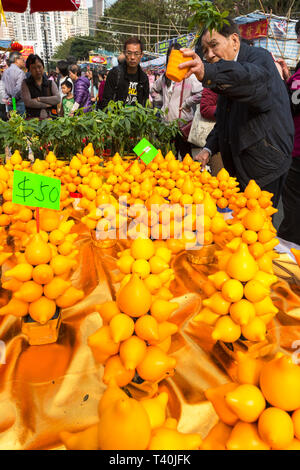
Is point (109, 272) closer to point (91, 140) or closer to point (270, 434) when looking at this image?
point (270, 434)

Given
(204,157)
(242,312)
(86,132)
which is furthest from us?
Answer: (86,132)

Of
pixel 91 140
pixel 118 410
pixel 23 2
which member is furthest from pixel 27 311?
pixel 23 2

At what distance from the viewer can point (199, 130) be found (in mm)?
2822

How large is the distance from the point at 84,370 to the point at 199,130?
96.5 inches

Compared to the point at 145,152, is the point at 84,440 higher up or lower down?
lower down

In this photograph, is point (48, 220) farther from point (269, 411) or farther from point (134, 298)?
point (269, 411)

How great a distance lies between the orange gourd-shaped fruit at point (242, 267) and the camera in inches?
30.6

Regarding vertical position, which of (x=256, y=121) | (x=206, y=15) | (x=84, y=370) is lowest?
(x=84, y=370)

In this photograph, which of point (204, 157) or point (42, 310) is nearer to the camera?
point (42, 310)

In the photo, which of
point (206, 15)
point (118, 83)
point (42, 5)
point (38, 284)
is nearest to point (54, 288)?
point (38, 284)

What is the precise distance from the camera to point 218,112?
187 centimetres

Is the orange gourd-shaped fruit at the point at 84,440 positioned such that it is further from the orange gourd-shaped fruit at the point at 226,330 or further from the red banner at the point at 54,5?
the red banner at the point at 54,5

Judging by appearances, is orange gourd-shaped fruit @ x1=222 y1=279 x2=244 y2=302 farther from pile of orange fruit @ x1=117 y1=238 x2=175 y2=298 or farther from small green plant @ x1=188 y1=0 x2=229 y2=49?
small green plant @ x1=188 y1=0 x2=229 y2=49

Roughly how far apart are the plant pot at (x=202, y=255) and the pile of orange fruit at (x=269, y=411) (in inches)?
31.1
